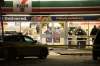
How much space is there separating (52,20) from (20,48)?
9142mm

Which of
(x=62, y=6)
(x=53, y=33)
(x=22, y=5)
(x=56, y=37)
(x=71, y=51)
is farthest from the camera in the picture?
(x=53, y=33)

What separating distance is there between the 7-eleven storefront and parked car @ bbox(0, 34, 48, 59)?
7429mm

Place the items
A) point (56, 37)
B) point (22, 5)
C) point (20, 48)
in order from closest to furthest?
1. point (20, 48)
2. point (22, 5)
3. point (56, 37)

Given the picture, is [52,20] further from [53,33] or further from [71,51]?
[71,51]

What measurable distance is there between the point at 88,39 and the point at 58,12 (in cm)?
338

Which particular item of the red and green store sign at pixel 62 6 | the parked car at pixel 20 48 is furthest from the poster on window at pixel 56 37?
the parked car at pixel 20 48

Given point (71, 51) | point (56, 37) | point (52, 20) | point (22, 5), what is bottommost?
point (71, 51)

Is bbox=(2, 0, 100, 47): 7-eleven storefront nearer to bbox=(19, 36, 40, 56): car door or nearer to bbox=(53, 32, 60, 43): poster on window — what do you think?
bbox=(53, 32, 60, 43): poster on window

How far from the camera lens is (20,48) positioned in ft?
88.7

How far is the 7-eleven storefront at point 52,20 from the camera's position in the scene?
35.3m

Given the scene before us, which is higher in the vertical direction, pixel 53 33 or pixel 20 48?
pixel 53 33

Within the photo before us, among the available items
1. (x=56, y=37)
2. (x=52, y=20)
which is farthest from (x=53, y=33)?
(x=52, y=20)

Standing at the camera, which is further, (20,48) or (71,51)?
(71,51)

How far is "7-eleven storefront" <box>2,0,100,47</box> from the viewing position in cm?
3528
